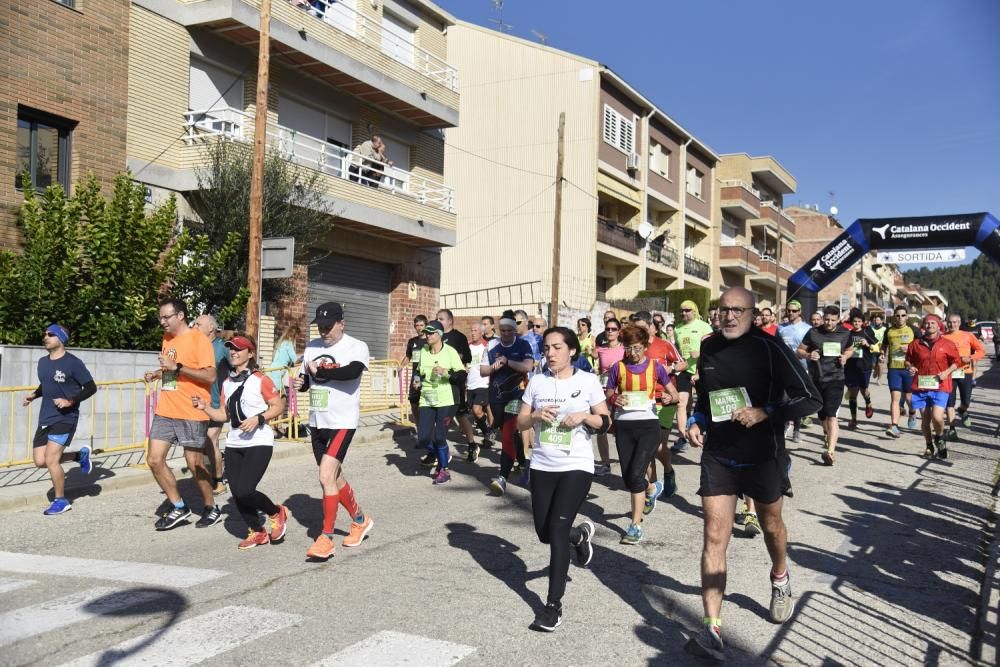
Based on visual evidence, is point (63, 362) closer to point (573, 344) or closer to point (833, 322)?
point (573, 344)

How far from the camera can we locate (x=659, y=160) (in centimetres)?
4031

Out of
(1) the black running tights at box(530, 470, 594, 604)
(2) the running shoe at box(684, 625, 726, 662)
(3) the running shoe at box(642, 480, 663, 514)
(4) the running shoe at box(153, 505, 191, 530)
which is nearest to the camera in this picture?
(2) the running shoe at box(684, 625, 726, 662)

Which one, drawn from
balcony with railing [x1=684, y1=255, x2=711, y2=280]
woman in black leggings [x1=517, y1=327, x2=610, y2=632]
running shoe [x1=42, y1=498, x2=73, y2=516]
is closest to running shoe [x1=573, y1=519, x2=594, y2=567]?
woman in black leggings [x1=517, y1=327, x2=610, y2=632]

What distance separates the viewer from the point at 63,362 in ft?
27.8

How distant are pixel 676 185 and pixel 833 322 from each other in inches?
1229

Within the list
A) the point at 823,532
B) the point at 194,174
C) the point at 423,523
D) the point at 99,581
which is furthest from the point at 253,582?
the point at 194,174

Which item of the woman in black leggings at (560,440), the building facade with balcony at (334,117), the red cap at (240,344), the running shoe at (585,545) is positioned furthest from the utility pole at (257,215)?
the woman in black leggings at (560,440)

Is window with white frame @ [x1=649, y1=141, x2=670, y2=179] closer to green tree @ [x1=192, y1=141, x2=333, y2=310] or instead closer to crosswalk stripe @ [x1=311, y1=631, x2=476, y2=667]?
green tree @ [x1=192, y1=141, x2=333, y2=310]

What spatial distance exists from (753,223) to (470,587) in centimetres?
5286

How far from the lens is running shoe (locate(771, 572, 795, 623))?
5117 mm

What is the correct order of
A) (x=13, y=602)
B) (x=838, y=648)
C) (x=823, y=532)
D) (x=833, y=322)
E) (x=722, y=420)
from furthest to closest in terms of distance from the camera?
(x=833, y=322), (x=823, y=532), (x=13, y=602), (x=722, y=420), (x=838, y=648)

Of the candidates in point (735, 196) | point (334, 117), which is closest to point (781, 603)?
point (334, 117)

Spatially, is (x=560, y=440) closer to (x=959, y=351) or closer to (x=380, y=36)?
(x=959, y=351)

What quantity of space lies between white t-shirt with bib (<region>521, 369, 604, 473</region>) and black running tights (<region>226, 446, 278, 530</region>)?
7.90 feet
